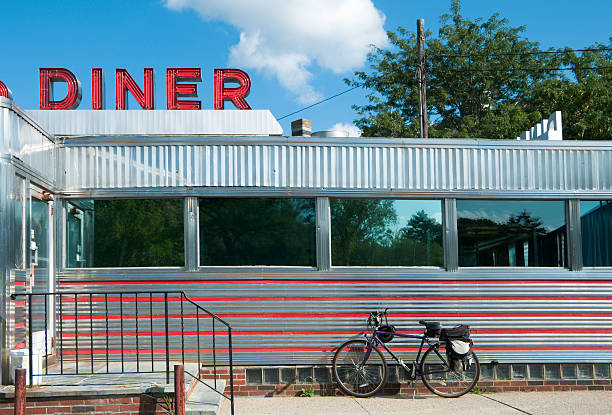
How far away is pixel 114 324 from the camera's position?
9383 mm

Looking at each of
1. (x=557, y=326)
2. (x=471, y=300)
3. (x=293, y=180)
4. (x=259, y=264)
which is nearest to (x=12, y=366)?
(x=259, y=264)

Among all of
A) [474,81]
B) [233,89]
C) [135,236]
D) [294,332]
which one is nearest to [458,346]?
[294,332]

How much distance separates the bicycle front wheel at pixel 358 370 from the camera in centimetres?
931

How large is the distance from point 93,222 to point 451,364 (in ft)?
17.2

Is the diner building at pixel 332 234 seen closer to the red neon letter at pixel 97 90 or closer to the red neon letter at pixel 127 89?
the red neon letter at pixel 97 90

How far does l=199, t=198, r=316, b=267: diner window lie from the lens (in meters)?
9.61

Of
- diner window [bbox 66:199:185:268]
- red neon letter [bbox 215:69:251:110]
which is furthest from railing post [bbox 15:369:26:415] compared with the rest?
red neon letter [bbox 215:69:251:110]

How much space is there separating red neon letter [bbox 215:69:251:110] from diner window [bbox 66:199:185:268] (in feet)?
11.5

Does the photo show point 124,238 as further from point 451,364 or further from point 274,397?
point 451,364

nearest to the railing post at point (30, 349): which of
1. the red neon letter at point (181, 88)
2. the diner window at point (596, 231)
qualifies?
the red neon letter at point (181, 88)

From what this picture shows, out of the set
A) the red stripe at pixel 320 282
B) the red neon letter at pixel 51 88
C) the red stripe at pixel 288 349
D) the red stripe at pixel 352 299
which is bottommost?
the red stripe at pixel 288 349

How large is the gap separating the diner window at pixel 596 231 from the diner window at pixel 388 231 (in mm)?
2124

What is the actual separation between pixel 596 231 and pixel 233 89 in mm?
6617

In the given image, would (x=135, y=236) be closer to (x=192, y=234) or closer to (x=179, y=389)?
(x=192, y=234)
